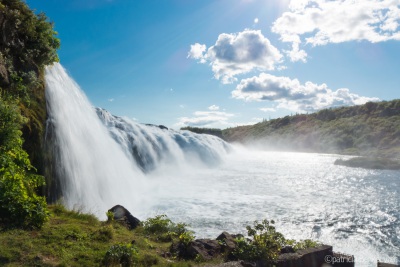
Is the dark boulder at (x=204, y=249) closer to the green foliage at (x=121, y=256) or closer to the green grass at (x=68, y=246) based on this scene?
the green grass at (x=68, y=246)

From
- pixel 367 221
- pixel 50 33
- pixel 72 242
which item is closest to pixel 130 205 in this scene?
pixel 50 33

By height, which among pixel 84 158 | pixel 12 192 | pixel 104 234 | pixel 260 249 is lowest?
pixel 260 249

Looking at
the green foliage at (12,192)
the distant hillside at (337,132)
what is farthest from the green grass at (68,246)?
the distant hillside at (337,132)

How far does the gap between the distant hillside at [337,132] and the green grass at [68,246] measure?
7363 cm

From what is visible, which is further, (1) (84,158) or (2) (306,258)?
(1) (84,158)

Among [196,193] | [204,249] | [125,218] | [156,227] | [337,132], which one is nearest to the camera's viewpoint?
[204,249]

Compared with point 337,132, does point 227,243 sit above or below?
below

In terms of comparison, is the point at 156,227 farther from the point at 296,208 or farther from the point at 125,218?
the point at 296,208

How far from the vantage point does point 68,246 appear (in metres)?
6.91

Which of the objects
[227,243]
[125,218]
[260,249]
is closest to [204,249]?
[227,243]

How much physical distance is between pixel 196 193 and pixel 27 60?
45.3 feet

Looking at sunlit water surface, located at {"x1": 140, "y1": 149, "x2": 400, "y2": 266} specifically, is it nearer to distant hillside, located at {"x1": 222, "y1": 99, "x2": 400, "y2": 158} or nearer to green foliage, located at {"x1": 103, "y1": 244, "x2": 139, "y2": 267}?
green foliage, located at {"x1": 103, "y1": 244, "x2": 139, "y2": 267}

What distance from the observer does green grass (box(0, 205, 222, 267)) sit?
6.12 meters

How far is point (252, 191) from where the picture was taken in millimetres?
24359
